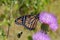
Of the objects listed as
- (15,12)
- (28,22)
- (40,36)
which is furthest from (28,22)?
(15,12)

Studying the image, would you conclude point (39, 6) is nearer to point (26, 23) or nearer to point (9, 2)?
point (9, 2)

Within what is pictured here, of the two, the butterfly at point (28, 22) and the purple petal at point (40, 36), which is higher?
the butterfly at point (28, 22)

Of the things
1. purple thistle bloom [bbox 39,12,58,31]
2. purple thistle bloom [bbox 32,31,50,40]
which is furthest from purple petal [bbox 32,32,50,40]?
purple thistle bloom [bbox 39,12,58,31]

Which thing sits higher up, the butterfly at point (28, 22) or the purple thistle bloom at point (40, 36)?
the butterfly at point (28, 22)

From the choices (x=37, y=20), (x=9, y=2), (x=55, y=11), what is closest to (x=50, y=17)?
(x=37, y=20)

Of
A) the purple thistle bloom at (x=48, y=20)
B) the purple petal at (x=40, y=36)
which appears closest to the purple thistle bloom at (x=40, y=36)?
the purple petal at (x=40, y=36)

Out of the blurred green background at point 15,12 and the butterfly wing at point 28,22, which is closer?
the butterfly wing at point 28,22

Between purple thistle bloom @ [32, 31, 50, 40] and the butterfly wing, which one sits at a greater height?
the butterfly wing

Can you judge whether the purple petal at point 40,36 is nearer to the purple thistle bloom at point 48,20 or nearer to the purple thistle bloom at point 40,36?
the purple thistle bloom at point 40,36

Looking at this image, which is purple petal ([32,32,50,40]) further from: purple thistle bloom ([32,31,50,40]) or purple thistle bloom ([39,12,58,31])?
purple thistle bloom ([39,12,58,31])

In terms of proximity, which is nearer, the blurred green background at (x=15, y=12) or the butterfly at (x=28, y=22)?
the butterfly at (x=28, y=22)

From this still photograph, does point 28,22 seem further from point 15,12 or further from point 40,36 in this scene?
point 15,12

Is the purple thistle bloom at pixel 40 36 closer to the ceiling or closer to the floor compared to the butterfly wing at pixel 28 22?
closer to the floor
